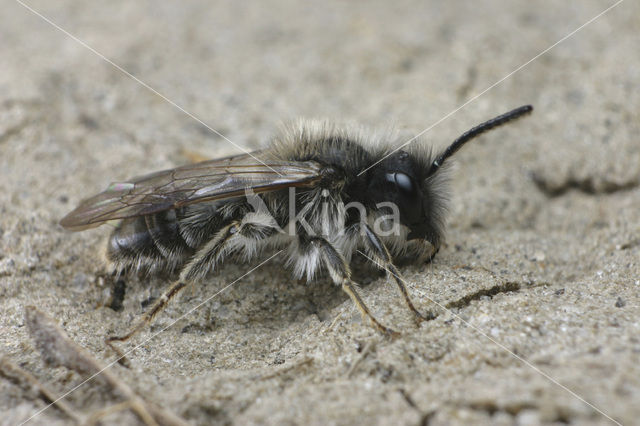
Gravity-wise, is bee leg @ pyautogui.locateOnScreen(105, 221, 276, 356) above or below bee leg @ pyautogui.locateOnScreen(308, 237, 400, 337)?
above

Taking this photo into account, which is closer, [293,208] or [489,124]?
[489,124]

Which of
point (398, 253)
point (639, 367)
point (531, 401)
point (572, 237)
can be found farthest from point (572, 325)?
point (572, 237)

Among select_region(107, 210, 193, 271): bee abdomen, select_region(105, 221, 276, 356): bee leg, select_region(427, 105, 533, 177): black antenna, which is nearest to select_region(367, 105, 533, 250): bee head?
select_region(427, 105, 533, 177): black antenna

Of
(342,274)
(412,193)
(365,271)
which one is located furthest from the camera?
(365,271)

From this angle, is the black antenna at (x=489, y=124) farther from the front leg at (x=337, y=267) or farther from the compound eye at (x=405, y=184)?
the front leg at (x=337, y=267)

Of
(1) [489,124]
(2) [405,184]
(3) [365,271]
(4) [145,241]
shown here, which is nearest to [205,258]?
(4) [145,241]

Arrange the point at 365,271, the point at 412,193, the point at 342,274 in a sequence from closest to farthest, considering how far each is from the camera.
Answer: the point at 342,274
the point at 412,193
the point at 365,271

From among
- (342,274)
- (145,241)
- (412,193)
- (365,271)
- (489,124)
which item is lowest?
(365,271)

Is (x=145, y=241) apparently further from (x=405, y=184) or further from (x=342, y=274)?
(x=405, y=184)

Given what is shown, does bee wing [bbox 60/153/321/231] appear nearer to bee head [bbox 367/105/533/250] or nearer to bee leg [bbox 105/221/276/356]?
bee leg [bbox 105/221/276/356]
